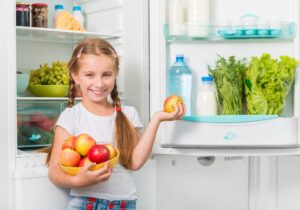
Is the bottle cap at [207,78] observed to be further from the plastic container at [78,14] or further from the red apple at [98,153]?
the plastic container at [78,14]

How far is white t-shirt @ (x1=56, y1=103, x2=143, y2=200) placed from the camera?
2.00 meters

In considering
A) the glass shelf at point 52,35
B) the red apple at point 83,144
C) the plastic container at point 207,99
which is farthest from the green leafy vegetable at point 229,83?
the red apple at point 83,144

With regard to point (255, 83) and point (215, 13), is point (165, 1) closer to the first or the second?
point (215, 13)

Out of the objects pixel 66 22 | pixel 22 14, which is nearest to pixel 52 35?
pixel 66 22

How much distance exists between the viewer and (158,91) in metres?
2.22

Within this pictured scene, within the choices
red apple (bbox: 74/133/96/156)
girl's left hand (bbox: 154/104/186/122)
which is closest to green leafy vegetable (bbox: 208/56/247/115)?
girl's left hand (bbox: 154/104/186/122)

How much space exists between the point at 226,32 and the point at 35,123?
0.90 meters

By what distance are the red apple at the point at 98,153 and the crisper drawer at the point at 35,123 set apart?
0.64m

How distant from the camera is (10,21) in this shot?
204 centimetres

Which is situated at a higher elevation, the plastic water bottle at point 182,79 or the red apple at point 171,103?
the plastic water bottle at point 182,79

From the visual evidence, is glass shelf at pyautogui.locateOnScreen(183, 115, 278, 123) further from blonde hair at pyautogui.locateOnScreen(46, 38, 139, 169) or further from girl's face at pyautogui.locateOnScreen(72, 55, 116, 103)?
girl's face at pyautogui.locateOnScreen(72, 55, 116, 103)

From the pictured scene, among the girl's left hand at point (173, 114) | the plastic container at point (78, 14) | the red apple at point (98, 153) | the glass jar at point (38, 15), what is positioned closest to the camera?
the red apple at point (98, 153)

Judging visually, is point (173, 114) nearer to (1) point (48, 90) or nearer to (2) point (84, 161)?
(2) point (84, 161)

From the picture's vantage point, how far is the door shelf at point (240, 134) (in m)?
2.09
